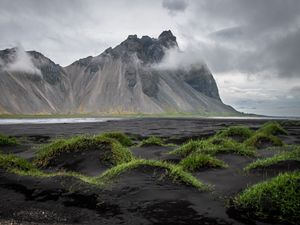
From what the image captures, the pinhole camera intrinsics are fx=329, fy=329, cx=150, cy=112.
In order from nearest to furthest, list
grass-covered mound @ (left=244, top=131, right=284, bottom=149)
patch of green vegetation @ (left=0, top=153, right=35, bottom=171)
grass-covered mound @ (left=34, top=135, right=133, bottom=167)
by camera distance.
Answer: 1. patch of green vegetation @ (left=0, top=153, right=35, bottom=171)
2. grass-covered mound @ (left=34, top=135, right=133, bottom=167)
3. grass-covered mound @ (left=244, top=131, right=284, bottom=149)

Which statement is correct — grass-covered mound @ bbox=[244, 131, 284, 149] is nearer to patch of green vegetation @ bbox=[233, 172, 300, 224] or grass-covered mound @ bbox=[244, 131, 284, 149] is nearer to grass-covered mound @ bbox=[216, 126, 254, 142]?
grass-covered mound @ bbox=[216, 126, 254, 142]

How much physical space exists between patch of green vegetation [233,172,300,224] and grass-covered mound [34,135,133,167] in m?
8.16

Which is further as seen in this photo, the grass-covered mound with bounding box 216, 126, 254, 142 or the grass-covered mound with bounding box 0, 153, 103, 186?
the grass-covered mound with bounding box 216, 126, 254, 142

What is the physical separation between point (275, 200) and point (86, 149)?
1084 cm

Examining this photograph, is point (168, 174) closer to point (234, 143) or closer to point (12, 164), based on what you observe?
point (12, 164)

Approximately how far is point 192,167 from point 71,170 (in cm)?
607

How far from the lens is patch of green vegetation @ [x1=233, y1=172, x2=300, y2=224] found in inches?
395

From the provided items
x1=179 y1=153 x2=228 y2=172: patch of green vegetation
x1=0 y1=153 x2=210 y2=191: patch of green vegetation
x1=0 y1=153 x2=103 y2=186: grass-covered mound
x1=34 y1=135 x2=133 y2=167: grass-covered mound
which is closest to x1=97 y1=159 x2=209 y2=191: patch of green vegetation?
x1=0 y1=153 x2=210 y2=191: patch of green vegetation

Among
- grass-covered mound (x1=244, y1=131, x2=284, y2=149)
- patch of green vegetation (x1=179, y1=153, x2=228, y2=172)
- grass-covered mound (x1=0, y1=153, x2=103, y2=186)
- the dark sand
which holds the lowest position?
the dark sand

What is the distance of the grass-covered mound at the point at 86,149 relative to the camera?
17.7 meters

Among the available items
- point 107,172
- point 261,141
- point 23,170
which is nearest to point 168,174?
point 107,172

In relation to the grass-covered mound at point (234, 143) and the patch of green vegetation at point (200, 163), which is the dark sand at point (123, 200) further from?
the grass-covered mound at point (234, 143)

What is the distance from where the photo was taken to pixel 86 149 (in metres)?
18.2

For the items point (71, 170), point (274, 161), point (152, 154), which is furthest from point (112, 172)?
point (152, 154)
